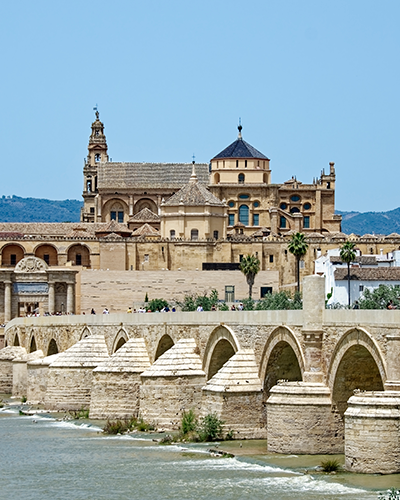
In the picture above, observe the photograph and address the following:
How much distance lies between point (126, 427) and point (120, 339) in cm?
807

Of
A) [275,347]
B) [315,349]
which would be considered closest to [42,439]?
[275,347]

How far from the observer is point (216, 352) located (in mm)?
36750

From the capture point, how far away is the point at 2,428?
40.0m

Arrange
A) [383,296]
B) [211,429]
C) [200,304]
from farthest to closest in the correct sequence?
1. [200,304]
2. [383,296]
3. [211,429]

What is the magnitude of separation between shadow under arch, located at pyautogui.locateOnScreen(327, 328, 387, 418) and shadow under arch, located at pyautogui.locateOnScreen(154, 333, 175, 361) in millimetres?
11687

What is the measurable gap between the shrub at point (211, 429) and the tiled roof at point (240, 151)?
76.3 m

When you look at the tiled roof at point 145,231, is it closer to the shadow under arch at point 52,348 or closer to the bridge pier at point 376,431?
the shadow under arch at point 52,348

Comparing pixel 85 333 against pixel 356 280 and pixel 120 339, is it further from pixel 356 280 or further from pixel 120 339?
pixel 356 280

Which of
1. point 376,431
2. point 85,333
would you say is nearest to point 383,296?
point 85,333

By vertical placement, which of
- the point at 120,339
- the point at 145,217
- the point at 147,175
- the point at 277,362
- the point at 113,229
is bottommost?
the point at 277,362

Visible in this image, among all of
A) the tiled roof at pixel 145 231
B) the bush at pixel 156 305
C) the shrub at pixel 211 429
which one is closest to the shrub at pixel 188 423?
the shrub at pixel 211 429

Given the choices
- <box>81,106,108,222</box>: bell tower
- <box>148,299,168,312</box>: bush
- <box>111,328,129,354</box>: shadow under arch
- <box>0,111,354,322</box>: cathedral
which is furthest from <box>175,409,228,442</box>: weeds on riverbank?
<box>81,106,108,222</box>: bell tower

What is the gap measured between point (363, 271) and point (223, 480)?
4111 centimetres

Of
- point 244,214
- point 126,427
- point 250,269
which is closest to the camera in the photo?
point 126,427
